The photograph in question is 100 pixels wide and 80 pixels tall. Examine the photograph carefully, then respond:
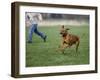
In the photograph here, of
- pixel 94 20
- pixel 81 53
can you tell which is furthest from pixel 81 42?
pixel 94 20

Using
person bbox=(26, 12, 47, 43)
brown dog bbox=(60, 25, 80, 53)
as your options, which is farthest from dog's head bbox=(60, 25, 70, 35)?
person bbox=(26, 12, 47, 43)

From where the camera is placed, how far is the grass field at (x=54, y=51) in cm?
209

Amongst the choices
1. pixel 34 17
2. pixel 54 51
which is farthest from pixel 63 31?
pixel 34 17

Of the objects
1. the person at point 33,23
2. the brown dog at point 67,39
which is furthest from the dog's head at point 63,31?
the person at point 33,23

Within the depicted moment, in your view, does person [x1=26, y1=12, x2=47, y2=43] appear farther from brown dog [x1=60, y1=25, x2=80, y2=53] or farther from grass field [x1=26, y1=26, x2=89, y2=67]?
brown dog [x1=60, y1=25, x2=80, y2=53]

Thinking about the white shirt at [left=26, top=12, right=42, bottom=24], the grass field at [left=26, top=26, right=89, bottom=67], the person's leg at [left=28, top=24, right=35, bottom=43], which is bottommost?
Answer: the grass field at [left=26, top=26, right=89, bottom=67]

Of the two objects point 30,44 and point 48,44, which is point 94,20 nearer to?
point 48,44

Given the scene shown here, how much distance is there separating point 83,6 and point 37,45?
58 centimetres

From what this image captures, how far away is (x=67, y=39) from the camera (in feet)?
7.34

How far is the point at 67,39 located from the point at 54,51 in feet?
0.57

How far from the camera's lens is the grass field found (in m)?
2.09

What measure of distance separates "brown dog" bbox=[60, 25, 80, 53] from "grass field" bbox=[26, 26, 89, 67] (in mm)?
34

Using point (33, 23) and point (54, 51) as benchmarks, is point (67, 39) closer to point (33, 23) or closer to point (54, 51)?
point (54, 51)

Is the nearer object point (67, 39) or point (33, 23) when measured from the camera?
Answer: point (33, 23)
